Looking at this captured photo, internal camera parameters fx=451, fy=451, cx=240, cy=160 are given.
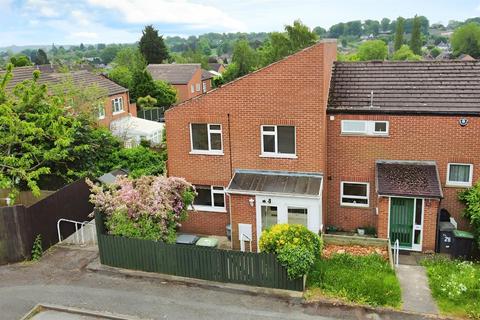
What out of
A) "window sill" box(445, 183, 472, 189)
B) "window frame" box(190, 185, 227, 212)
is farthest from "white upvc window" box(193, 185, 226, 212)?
"window sill" box(445, 183, 472, 189)

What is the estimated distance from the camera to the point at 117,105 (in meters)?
36.9

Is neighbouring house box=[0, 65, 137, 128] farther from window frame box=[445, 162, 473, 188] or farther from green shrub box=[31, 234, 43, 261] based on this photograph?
window frame box=[445, 162, 473, 188]

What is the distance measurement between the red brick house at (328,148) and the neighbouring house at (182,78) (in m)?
42.8

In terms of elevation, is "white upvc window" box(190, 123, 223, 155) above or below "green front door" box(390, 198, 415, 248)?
above

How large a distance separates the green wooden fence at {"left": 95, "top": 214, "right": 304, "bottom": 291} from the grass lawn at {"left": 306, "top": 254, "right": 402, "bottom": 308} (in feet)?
2.50

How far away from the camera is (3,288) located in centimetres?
1408

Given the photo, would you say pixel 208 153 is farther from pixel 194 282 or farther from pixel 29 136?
pixel 29 136

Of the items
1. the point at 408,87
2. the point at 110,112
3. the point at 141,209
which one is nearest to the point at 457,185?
the point at 408,87

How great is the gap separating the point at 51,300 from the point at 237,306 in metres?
5.54

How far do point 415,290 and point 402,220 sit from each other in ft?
12.3

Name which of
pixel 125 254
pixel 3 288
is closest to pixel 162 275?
pixel 125 254

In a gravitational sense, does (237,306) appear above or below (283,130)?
below

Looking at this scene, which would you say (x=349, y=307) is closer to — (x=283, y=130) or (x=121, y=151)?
(x=283, y=130)

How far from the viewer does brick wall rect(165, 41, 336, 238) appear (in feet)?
52.3
